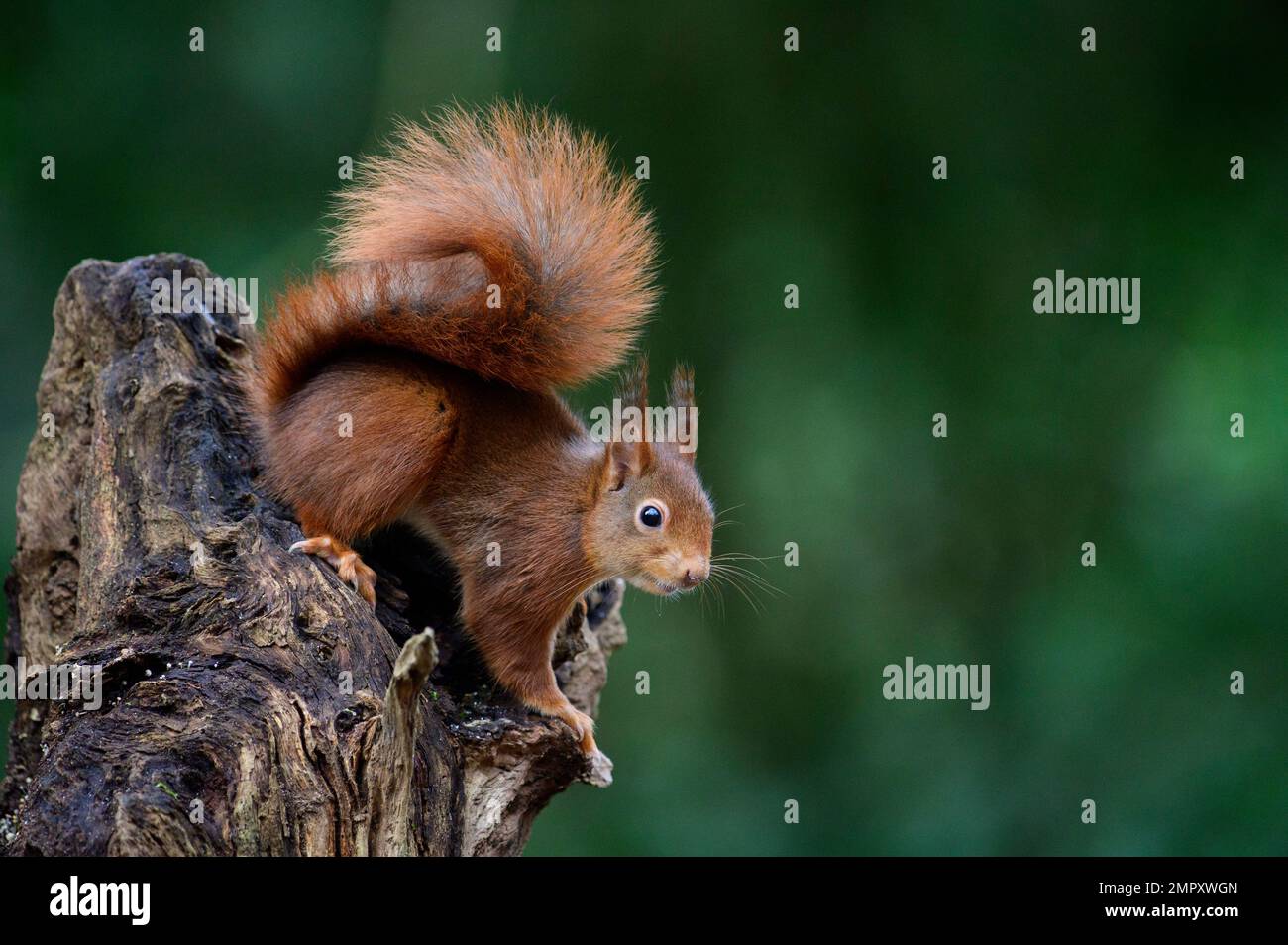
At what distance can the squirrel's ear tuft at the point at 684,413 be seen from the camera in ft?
10.6

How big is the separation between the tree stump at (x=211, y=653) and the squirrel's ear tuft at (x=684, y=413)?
24.1 inches

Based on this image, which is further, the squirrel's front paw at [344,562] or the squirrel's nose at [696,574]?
the squirrel's nose at [696,574]

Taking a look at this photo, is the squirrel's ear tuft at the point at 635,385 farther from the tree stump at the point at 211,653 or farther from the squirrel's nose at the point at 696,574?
the tree stump at the point at 211,653

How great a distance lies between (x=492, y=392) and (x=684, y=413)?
48 centimetres

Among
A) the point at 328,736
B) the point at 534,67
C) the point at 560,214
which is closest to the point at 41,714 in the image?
the point at 328,736

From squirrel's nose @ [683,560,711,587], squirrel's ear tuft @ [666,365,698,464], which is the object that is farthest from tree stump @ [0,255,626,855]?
squirrel's ear tuft @ [666,365,698,464]

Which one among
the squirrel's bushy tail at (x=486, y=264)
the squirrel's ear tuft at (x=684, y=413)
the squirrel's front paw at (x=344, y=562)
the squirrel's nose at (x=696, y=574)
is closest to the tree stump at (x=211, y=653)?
the squirrel's front paw at (x=344, y=562)

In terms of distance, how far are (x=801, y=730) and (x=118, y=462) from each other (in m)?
Result: 2.90

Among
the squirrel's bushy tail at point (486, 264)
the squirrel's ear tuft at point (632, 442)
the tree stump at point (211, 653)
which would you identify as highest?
the squirrel's bushy tail at point (486, 264)

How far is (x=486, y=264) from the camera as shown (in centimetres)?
308

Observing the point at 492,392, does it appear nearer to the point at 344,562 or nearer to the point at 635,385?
the point at 635,385

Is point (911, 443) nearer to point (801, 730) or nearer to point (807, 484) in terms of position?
→ point (807, 484)

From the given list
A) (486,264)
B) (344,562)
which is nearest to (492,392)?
(486,264)

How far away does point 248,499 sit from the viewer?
302 centimetres
